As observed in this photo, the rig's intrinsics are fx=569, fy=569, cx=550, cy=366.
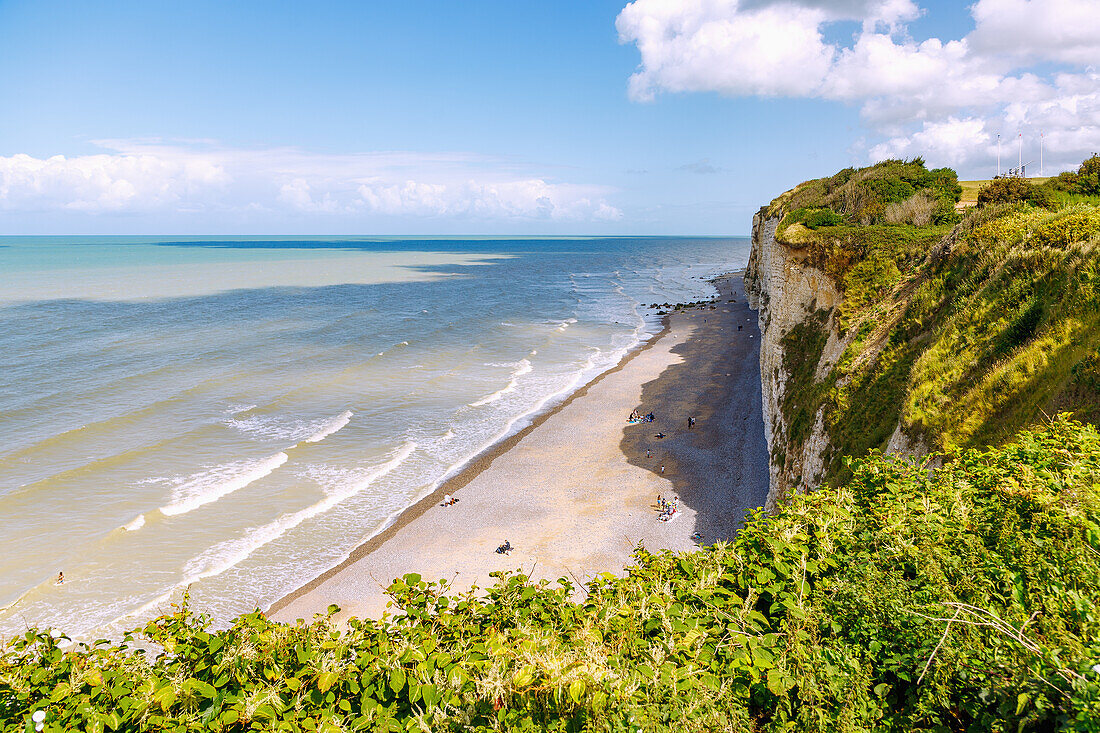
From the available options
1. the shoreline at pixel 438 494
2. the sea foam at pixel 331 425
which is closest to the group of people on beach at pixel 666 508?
the shoreline at pixel 438 494

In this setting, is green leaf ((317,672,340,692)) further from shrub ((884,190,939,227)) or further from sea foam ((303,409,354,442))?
shrub ((884,190,939,227))

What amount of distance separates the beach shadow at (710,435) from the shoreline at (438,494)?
609 cm

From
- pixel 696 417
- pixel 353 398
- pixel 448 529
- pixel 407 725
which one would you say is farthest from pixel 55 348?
pixel 407 725

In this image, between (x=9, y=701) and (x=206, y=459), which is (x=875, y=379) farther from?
(x=206, y=459)

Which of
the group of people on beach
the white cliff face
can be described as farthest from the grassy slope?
the group of people on beach

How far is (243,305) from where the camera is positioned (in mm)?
82812

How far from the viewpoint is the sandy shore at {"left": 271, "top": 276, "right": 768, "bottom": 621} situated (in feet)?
74.0

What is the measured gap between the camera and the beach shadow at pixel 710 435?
87.6ft

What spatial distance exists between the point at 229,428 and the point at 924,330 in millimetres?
36586

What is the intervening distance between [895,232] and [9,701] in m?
31.9

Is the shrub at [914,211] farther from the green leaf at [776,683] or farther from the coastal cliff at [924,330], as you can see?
the green leaf at [776,683]

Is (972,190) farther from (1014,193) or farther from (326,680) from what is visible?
(326,680)

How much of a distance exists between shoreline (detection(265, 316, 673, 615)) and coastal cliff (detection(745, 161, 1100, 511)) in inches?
576

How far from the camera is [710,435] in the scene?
115ft
